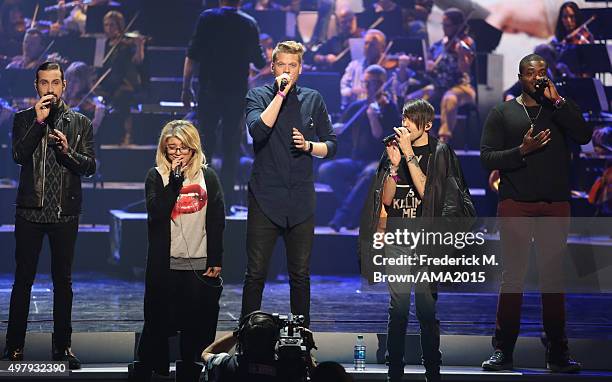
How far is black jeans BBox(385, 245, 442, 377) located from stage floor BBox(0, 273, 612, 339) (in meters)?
1.32

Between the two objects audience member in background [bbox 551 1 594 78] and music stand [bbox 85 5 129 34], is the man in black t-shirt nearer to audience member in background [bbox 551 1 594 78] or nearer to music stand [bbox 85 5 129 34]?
audience member in background [bbox 551 1 594 78]

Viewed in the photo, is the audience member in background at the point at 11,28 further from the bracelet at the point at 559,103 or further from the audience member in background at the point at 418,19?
the bracelet at the point at 559,103

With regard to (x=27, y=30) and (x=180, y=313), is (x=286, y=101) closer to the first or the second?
(x=180, y=313)

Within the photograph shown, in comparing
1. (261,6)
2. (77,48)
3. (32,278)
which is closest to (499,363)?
(32,278)

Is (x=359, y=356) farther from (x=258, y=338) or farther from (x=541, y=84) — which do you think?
(x=258, y=338)

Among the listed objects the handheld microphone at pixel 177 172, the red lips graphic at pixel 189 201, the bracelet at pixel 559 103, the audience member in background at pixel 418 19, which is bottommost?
the red lips graphic at pixel 189 201

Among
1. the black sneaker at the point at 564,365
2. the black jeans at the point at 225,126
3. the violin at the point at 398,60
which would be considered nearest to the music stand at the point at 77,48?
the black jeans at the point at 225,126

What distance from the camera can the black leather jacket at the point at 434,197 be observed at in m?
5.39

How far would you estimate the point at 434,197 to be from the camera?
5.39m

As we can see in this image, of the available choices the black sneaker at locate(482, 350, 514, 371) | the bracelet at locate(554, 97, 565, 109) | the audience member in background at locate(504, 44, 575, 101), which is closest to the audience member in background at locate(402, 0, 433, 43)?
the audience member in background at locate(504, 44, 575, 101)

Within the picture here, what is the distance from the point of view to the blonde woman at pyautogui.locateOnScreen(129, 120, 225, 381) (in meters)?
5.23

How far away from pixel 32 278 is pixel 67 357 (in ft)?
1.50

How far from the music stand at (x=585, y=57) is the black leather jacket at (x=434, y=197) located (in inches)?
190

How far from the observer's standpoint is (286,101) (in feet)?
18.5
